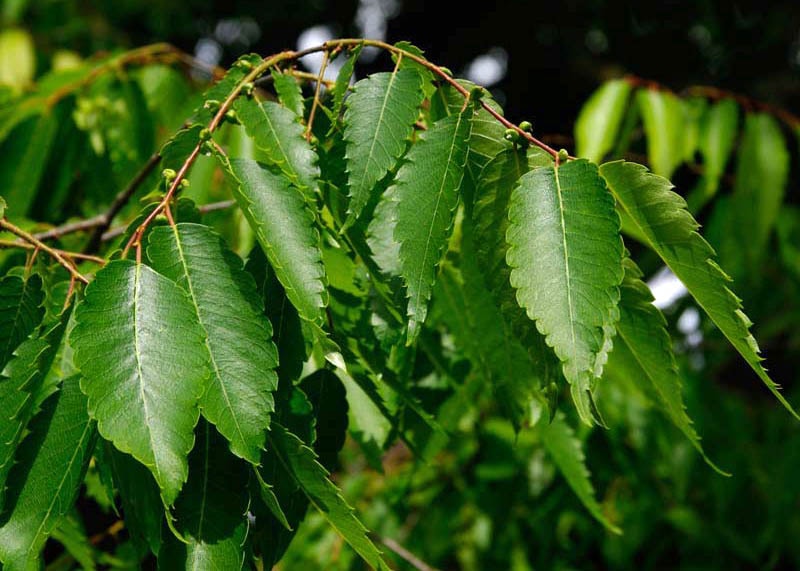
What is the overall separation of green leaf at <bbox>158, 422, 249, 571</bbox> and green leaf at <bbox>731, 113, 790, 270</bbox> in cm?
194

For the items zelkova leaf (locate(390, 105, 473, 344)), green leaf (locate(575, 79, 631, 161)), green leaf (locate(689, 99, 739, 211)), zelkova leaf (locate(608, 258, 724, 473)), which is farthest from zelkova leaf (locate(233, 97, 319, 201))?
green leaf (locate(689, 99, 739, 211))

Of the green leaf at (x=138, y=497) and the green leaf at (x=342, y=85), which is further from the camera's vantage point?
the green leaf at (x=342, y=85)

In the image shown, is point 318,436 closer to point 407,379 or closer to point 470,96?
point 407,379

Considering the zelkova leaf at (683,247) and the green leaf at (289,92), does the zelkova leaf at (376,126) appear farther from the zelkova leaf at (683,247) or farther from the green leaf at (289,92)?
the zelkova leaf at (683,247)

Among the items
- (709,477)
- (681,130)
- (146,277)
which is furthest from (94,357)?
(709,477)

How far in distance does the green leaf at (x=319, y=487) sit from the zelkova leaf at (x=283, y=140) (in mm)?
266

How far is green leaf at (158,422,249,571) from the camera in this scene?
75cm

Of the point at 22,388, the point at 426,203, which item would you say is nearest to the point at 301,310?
the point at 426,203

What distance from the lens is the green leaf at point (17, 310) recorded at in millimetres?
889

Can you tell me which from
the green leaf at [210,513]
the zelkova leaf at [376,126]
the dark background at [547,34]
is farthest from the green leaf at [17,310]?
the dark background at [547,34]

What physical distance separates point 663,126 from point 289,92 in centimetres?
161

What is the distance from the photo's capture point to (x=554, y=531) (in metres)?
2.59

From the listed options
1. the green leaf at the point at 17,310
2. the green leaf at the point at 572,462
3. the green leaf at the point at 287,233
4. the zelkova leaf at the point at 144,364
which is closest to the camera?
the zelkova leaf at the point at 144,364

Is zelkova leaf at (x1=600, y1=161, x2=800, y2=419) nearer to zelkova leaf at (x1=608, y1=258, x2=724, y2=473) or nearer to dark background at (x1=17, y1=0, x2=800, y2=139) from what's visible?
zelkova leaf at (x1=608, y1=258, x2=724, y2=473)
